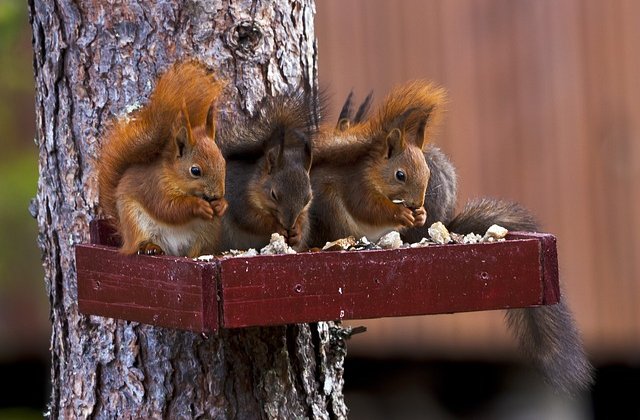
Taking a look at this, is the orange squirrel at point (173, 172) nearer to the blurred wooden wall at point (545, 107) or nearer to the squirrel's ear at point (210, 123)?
the squirrel's ear at point (210, 123)

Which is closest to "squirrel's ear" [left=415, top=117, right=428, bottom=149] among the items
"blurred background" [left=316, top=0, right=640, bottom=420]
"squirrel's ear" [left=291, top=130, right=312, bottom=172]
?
"squirrel's ear" [left=291, top=130, right=312, bottom=172]

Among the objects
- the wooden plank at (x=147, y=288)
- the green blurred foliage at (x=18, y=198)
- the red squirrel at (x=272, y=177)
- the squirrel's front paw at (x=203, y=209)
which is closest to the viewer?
the wooden plank at (x=147, y=288)

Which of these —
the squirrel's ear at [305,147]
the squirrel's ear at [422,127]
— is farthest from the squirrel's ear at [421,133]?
the squirrel's ear at [305,147]

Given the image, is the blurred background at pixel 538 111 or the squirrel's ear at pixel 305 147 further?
the blurred background at pixel 538 111

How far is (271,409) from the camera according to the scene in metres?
2.42

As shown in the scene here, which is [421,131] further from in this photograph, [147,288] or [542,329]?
[147,288]

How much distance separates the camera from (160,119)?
6.73 feet

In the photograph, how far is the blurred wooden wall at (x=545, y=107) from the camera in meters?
4.48

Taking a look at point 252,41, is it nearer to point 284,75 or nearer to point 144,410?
point 284,75

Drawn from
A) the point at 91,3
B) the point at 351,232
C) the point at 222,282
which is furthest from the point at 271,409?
the point at 91,3

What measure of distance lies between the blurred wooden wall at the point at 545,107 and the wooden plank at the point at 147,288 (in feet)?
8.12

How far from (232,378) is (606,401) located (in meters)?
3.07

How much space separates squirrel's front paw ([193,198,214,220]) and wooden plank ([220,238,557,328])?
0.44 ft

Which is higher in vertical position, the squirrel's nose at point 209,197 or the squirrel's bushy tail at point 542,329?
the squirrel's nose at point 209,197
